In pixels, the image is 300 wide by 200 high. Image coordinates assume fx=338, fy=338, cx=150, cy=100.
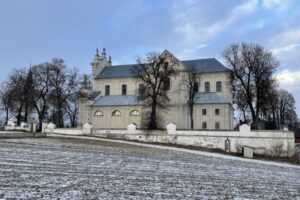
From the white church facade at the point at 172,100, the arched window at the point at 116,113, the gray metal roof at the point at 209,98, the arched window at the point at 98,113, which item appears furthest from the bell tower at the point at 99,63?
the gray metal roof at the point at 209,98

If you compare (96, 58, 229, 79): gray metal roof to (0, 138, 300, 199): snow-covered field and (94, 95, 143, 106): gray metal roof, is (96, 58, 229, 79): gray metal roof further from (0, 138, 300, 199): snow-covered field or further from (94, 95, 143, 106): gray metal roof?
(0, 138, 300, 199): snow-covered field

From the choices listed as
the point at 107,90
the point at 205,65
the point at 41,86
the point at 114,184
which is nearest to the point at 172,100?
the point at 205,65

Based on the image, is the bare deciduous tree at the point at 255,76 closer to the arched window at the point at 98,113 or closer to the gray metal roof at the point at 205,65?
the gray metal roof at the point at 205,65

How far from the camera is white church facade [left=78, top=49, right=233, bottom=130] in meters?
43.2

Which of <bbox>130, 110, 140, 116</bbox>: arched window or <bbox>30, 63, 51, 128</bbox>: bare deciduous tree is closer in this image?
<bbox>30, 63, 51, 128</bbox>: bare deciduous tree

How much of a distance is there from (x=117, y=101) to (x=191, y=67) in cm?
1152

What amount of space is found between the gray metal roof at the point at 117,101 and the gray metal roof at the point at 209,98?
7892 mm

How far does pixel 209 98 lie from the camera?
44125 millimetres

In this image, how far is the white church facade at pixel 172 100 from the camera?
142 feet

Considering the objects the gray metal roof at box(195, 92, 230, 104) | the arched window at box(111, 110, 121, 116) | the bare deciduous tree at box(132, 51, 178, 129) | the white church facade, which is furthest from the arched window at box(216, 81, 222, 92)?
the arched window at box(111, 110, 121, 116)

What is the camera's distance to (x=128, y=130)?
114ft

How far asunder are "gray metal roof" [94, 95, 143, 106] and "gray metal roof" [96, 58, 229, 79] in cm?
342

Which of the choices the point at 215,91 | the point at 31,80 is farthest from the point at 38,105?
the point at 215,91

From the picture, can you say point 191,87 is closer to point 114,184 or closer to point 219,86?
point 219,86
